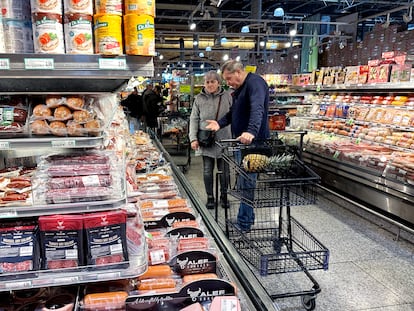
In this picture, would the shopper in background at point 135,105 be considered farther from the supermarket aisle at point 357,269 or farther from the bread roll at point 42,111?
the bread roll at point 42,111

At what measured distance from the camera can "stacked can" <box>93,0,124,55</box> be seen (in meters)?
1.41

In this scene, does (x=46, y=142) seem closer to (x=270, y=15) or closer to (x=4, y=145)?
(x=4, y=145)

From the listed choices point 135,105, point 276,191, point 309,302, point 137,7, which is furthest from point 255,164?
point 135,105

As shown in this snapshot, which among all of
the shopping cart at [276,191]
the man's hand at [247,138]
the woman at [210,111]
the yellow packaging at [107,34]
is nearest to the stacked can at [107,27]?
the yellow packaging at [107,34]

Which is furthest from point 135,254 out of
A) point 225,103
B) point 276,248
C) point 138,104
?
point 138,104

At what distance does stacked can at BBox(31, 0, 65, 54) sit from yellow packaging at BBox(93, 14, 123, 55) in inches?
5.7

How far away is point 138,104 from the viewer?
9914 millimetres

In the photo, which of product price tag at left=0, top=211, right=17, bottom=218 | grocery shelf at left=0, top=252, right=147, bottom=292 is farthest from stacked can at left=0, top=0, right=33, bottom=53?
Result: grocery shelf at left=0, top=252, right=147, bottom=292

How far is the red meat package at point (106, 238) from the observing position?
150cm

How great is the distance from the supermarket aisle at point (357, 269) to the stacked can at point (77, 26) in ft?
7.86

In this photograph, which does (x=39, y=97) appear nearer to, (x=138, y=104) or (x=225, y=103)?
(x=225, y=103)

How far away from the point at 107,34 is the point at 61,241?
0.84 metres

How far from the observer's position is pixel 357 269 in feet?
11.2

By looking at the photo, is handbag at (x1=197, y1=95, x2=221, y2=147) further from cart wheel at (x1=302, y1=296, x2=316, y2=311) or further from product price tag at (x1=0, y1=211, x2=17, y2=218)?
product price tag at (x1=0, y1=211, x2=17, y2=218)
